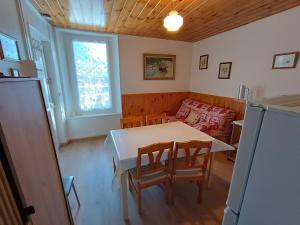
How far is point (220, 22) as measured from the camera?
2.56 meters

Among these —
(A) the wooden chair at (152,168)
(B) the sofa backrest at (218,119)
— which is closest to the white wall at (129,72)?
(B) the sofa backrest at (218,119)

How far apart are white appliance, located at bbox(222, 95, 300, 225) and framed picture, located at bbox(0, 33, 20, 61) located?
187 cm

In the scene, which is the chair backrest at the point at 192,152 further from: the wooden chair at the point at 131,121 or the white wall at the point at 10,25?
the white wall at the point at 10,25

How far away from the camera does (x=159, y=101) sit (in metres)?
4.00

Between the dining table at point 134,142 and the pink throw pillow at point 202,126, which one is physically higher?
the dining table at point 134,142

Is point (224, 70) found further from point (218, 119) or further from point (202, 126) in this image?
point (202, 126)

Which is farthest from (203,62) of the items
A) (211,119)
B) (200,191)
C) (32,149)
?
(32,149)

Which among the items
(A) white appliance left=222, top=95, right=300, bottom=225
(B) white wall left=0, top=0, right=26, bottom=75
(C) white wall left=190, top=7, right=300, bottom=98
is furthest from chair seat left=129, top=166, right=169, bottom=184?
A: (C) white wall left=190, top=7, right=300, bottom=98

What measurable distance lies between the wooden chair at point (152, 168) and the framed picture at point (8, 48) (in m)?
1.47

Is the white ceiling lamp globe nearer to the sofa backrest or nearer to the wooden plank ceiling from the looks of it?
the wooden plank ceiling

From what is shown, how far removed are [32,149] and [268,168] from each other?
1.14 meters

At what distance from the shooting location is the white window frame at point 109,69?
10.6ft

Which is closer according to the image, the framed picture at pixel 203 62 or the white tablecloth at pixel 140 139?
the white tablecloth at pixel 140 139

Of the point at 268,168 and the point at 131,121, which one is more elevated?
the point at 268,168
